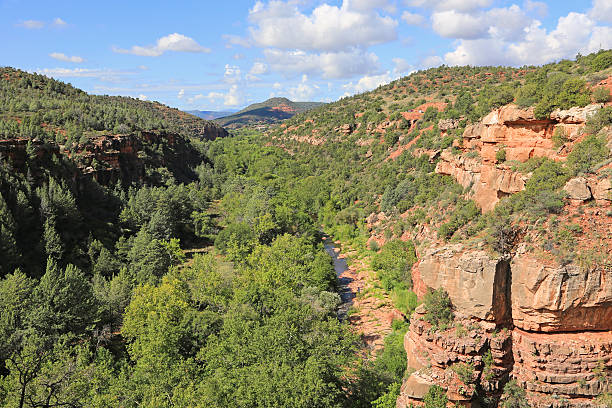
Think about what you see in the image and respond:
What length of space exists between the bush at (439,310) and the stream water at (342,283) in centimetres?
1786

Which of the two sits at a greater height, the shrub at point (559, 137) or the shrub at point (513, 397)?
the shrub at point (559, 137)

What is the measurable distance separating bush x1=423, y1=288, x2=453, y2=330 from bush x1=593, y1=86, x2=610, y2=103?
69.0ft

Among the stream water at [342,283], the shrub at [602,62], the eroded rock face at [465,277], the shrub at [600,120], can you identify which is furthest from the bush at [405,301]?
the shrub at [602,62]

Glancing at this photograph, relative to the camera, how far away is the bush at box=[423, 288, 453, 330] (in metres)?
26.0

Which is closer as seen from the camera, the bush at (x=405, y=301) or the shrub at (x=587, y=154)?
the shrub at (x=587, y=154)

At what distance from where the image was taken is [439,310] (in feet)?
86.1

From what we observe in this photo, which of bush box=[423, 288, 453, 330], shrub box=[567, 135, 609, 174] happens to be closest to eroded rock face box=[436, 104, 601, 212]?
shrub box=[567, 135, 609, 174]

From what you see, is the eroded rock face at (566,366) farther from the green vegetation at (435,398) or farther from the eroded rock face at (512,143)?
the eroded rock face at (512,143)

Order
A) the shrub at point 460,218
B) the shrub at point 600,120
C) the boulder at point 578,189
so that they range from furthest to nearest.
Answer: the shrub at point 460,218 < the shrub at point 600,120 < the boulder at point 578,189

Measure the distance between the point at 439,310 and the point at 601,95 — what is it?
2262 centimetres

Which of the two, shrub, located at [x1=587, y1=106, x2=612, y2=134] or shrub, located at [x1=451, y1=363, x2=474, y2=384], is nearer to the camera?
shrub, located at [x1=451, y1=363, x2=474, y2=384]

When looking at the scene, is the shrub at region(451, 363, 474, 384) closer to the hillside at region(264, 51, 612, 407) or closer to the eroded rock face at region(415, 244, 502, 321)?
the hillside at region(264, 51, 612, 407)

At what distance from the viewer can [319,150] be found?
378 ft

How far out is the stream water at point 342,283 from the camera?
4628 cm
